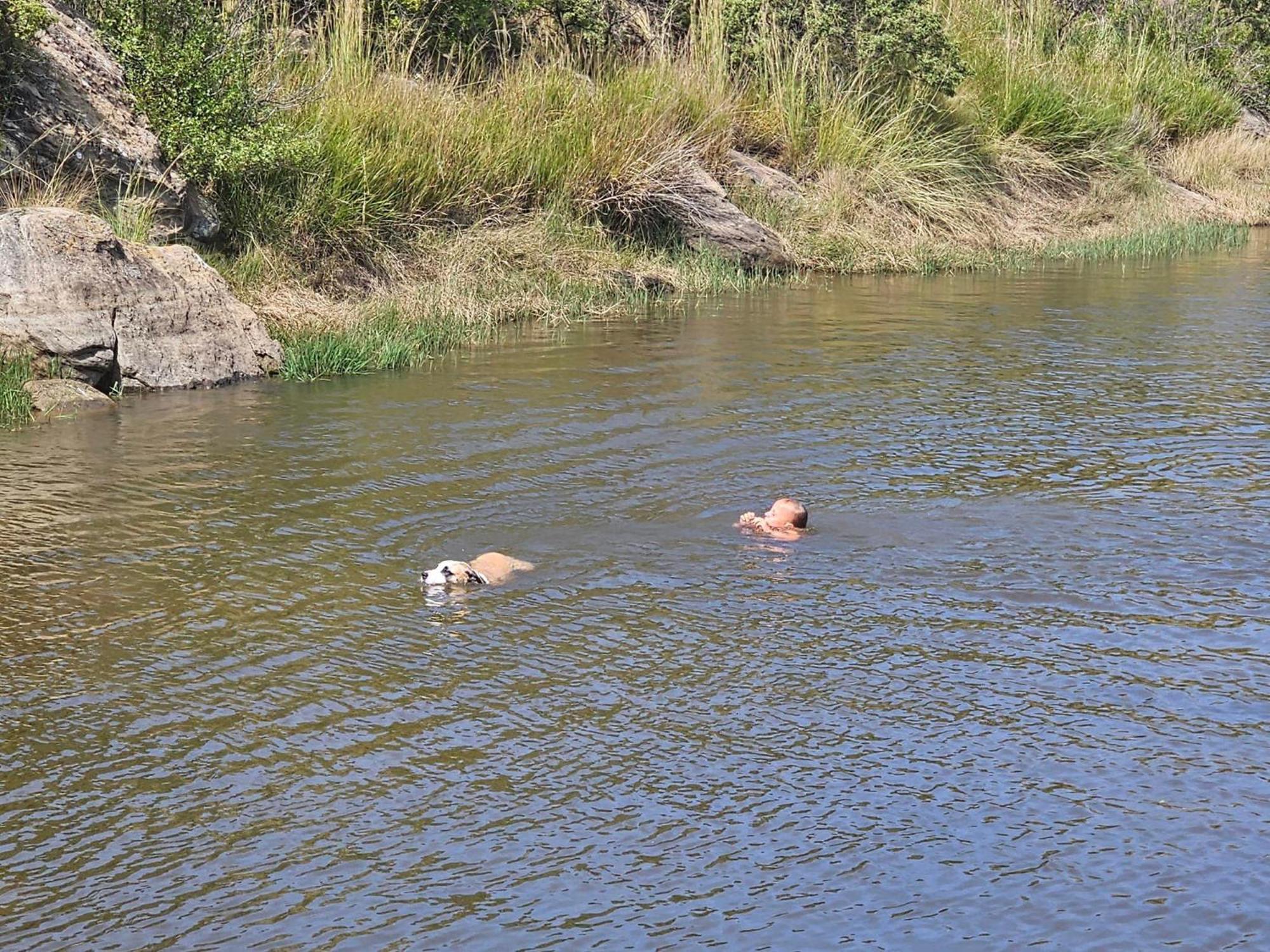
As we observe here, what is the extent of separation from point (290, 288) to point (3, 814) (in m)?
8.33

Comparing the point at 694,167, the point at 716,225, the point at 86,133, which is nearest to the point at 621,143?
the point at 694,167

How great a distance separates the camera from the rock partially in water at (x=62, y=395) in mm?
9859

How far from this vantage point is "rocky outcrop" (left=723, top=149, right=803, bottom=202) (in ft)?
57.7

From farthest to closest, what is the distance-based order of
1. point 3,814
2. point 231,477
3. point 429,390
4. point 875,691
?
point 429,390 < point 231,477 < point 875,691 < point 3,814

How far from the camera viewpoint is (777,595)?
6.48m

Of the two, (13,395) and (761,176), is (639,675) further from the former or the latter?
(761,176)

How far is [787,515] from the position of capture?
713cm

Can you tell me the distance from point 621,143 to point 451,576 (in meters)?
10.3

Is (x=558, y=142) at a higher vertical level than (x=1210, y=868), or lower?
higher

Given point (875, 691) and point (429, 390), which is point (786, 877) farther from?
point (429, 390)

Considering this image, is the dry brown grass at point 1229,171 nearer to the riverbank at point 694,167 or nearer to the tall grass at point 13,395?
the riverbank at point 694,167

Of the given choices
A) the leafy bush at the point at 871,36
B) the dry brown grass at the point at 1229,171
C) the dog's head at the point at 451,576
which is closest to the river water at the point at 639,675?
the dog's head at the point at 451,576

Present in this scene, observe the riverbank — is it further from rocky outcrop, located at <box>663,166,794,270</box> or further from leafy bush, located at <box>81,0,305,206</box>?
leafy bush, located at <box>81,0,305,206</box>

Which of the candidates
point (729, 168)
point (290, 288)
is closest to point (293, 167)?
point (290, 288)
